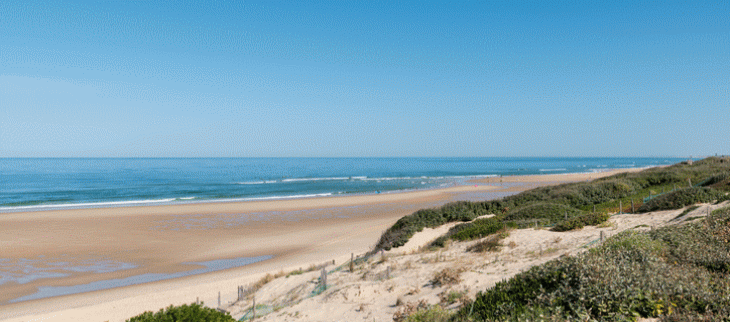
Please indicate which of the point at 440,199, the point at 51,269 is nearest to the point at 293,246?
the point at 51,269

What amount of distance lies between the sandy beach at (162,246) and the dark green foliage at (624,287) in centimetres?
1050

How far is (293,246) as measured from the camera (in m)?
23.6

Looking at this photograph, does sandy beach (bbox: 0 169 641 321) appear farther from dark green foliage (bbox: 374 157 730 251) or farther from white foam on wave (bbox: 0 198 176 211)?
white foam on wave (bbox: 0 198 176 211)

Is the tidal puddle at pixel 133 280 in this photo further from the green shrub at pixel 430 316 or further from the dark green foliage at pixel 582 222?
the green shrub at pixel 430 316

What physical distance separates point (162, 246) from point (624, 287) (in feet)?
81.5

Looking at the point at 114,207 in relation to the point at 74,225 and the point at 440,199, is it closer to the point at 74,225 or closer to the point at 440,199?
the point at 74,225

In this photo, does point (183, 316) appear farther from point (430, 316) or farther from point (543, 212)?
point (543, 212)

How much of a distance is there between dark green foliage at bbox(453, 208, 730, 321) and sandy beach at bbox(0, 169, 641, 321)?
10496 mm

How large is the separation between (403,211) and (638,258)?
101 feet

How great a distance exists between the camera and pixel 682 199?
15094mm

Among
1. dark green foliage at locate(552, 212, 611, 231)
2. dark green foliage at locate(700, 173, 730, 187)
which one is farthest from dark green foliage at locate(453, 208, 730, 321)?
dark green foliage at locate(700, 173, 730, 187)

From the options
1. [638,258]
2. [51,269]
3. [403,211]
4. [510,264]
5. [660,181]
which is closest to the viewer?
[638,258]

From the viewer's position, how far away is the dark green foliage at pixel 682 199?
14836 millimetres

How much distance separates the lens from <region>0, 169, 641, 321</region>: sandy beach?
573 inches
